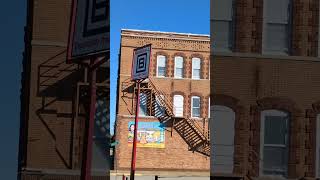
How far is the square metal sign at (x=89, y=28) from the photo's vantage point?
138 centimetres

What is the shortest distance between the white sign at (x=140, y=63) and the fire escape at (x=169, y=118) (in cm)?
2

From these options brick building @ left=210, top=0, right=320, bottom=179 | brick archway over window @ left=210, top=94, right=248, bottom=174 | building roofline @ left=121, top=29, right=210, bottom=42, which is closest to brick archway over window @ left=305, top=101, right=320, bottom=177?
brick building @ left=210, top=0, right=320, bottom=179

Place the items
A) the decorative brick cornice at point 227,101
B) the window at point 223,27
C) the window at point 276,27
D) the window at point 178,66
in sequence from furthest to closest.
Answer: the window at point 276,27
the window at point 223,27
the decorative brick cornice at point 227,101
the window at point 178,66

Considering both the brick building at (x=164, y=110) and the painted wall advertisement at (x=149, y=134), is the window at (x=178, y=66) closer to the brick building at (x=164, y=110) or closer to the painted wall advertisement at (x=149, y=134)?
the brick building at (x=164, y=110)

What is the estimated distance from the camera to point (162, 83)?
4.82 ft

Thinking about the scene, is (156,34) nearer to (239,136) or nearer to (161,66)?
(161,66)

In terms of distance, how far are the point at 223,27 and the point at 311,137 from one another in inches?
31.8

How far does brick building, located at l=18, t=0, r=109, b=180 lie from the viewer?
1385mm

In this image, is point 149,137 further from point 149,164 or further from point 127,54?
point 127,54

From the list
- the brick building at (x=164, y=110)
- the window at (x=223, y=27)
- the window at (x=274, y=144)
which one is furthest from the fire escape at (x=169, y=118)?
the window at (x=274, y=144)

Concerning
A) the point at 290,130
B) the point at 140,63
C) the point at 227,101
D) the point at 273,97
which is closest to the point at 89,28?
the point at 140,63

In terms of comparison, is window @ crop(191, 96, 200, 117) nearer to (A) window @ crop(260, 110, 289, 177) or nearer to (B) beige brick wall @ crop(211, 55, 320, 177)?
(B) beige brick wall @ crop(211, 55, 320, 177)

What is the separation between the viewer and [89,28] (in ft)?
4.56

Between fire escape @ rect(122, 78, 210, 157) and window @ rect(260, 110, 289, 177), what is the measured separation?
1155 millimetres
